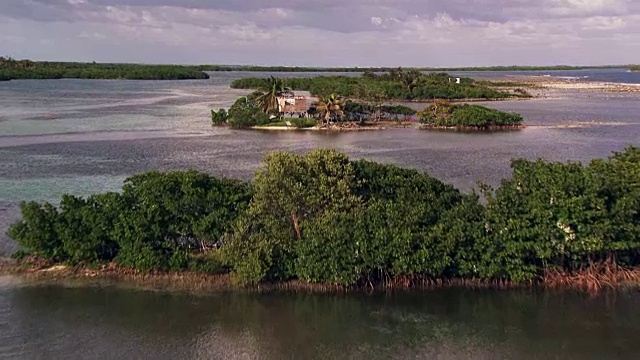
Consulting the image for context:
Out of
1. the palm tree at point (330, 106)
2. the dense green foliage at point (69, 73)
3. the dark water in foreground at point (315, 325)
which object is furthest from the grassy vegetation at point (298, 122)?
the dense green foliage at point (69, 73)

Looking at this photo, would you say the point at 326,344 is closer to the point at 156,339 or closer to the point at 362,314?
the point at 362,314

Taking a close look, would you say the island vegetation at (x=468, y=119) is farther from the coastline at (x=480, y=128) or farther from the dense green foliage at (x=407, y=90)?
the dense green foliage at (x=407, y=90)

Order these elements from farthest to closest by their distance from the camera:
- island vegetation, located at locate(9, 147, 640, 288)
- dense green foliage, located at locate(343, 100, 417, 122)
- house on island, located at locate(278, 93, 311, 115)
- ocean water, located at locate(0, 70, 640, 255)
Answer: house on island, located at locate(278, 93, 311, 115), dense green foliage, located at locate(343, 100, 417, 122), ocean water, located at locate(0, 70, 640, 255), island vegetation, located at locate(9, 147, 640, 288)

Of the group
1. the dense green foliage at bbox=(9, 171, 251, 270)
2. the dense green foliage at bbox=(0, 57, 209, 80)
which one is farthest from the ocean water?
the dense green foliage at bbox=(0, 57, 209, 80)

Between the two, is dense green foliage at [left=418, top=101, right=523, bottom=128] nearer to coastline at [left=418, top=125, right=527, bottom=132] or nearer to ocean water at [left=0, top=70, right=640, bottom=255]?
coastline at [left=418, top=125, right=527, bottom=132]

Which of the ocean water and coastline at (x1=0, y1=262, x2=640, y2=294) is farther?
the ocean water

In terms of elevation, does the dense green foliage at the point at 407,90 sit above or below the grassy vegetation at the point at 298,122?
above
